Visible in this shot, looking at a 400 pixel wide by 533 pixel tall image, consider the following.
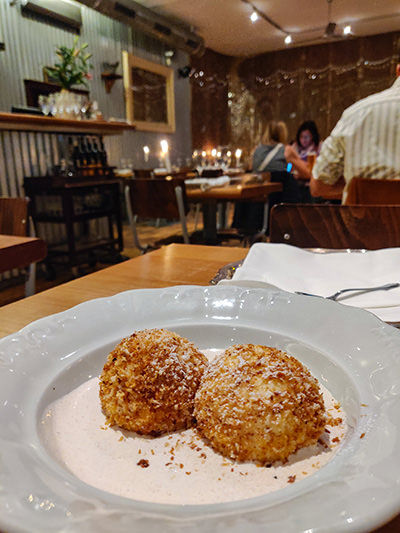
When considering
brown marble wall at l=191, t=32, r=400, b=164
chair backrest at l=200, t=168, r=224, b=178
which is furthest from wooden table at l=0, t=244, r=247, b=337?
brown marble wall at l=191, t=32, r=400, b=164

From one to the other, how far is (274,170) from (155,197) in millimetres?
2512

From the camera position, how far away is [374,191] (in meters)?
1.83

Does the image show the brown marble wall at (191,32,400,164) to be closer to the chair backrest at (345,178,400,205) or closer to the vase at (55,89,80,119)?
the vase at (55,89,80,119)

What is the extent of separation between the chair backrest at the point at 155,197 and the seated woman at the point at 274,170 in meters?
1.87

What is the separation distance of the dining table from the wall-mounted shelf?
5.23m

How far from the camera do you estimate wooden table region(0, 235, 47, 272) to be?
1.25 meters

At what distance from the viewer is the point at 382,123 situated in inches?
82.3

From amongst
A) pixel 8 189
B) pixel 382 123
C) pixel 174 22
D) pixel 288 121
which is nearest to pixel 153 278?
pixel 382 123

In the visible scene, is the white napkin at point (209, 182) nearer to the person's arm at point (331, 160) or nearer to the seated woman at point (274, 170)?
the person's arm at point (331, 160)

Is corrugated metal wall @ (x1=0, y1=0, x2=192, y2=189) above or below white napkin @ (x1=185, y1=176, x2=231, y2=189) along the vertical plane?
above

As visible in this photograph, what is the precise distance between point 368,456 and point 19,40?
208 inches

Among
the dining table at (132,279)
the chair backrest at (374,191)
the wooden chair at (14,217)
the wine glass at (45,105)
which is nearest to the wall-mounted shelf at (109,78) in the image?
the wine glass at (45,105)

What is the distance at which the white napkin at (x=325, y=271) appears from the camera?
796 mm

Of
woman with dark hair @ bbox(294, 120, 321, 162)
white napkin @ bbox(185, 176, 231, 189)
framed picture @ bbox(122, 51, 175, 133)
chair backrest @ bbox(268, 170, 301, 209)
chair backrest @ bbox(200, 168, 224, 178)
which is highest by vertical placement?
framed picture @ bbox(122, 51, 175, 133)
